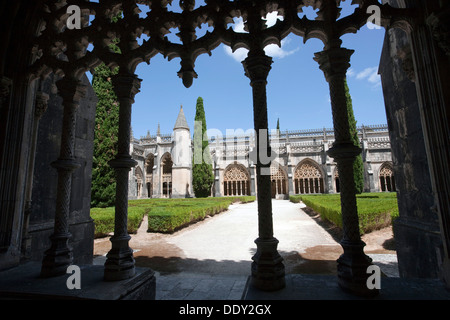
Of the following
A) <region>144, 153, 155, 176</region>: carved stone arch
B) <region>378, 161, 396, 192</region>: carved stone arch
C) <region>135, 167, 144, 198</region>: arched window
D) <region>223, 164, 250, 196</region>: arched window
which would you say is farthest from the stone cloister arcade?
<region>144, 153, 155, 176</region>: carved stone arch

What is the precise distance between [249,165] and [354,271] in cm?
2457

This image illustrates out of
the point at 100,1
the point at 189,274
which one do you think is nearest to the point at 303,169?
the point at 189,274

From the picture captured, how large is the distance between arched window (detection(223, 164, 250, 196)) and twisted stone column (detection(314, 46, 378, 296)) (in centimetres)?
2535

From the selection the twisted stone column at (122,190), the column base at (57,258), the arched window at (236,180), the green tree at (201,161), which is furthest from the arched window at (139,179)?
the twisted stone column at (122,190)

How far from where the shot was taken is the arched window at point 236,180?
27.6m

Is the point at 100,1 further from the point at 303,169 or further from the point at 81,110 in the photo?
the point at 303,169

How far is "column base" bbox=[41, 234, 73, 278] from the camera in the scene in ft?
8.13

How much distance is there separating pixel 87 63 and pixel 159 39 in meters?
0.96

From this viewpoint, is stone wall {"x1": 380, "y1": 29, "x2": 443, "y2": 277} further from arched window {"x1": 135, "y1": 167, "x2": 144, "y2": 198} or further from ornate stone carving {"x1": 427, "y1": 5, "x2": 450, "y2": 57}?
arched window {"x1": 135, "y1": 167, "x2": 144, "y2": 198}

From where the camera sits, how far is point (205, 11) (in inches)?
101
